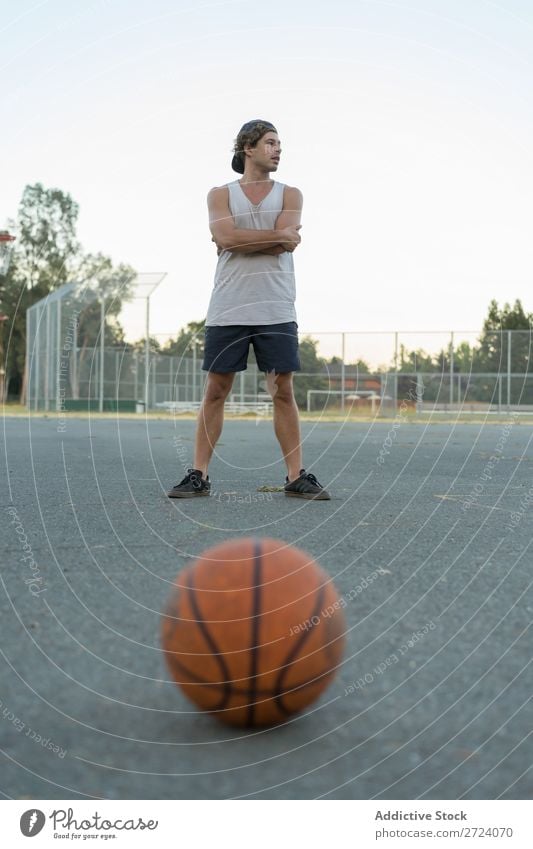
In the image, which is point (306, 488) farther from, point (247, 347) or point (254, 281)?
point (254, 281)

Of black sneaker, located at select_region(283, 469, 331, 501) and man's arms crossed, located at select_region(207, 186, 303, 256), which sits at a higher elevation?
man's arms crossed, located at select_region(207, 186, 303, 256)

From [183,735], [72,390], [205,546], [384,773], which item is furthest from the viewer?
[72,390]

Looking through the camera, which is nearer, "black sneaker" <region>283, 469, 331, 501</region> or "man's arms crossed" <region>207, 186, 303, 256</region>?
"man's arms crossed" <region>207, 186, 303, 256</region>

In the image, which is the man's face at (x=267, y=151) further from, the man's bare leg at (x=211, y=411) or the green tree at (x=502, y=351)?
the green tree at (x=502, y=351)

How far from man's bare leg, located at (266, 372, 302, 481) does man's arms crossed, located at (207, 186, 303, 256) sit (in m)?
0.61

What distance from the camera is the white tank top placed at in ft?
15.2

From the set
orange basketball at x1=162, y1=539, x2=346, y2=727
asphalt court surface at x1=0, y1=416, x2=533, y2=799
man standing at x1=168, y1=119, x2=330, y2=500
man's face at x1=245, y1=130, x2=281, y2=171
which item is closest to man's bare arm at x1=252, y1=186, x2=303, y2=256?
man standing at x1=168, y1=119, x2=330, y2=500

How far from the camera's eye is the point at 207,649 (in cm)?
178

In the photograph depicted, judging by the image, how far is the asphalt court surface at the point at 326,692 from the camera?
1.57 metres

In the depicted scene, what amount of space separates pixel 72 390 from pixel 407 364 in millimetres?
9284

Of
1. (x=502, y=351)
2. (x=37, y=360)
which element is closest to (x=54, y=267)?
(x=37, y=360)

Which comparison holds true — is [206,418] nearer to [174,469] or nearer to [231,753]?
[174,469]

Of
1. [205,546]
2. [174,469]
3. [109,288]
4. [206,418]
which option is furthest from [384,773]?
[109,288]

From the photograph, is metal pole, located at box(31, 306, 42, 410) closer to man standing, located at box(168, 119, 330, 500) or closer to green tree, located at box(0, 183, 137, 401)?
green tree, located at box(0, 183, 137, 401)
